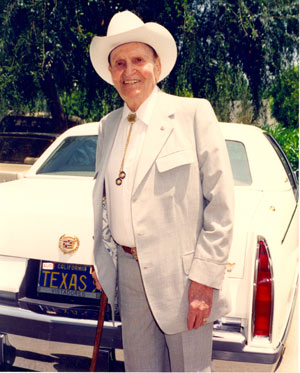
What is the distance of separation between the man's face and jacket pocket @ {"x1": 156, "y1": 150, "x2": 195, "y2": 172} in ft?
1.18

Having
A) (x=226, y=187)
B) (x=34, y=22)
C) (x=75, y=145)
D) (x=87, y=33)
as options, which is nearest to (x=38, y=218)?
(x=226, y=187)

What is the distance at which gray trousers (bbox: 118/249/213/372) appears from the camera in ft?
6.91

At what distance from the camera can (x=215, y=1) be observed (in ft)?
40.7

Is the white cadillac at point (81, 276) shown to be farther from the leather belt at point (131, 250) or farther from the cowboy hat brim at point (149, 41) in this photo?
the cowboy hat brim at point (149, 41)

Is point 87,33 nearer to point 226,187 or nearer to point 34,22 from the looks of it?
point 34,22

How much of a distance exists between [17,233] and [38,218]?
15cm

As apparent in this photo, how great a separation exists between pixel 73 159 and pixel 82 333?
1894mm

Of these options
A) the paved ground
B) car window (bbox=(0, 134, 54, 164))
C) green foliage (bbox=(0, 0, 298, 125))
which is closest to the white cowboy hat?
the paved ground

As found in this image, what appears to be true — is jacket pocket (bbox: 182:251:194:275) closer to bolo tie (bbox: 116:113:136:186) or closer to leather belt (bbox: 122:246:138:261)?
leather belt (bbox: 122:246:138:261)

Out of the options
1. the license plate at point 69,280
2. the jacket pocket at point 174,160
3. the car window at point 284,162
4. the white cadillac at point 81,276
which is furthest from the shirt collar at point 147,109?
the car window at point 284,162

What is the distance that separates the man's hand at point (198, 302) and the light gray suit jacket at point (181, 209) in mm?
40

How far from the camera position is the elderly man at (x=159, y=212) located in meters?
1.97

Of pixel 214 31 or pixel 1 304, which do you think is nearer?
pixel 1 304

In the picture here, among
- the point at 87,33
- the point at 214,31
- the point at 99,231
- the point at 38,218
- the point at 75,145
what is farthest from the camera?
the point at 214,31
